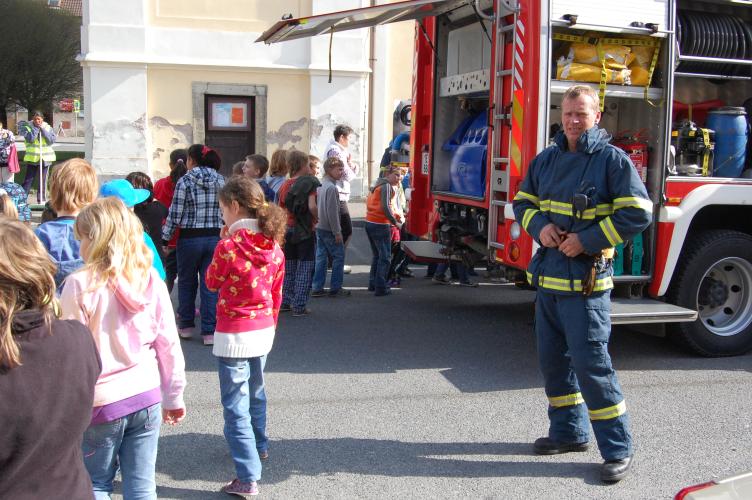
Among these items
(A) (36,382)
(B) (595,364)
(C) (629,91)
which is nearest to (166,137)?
(C) (629,91)

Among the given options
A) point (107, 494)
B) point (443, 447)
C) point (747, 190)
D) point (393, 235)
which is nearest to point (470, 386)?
point (443, 447)

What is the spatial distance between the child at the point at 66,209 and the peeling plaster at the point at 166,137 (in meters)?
12.4

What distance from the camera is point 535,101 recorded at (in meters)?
5.70

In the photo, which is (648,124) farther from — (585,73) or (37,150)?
(37,150)

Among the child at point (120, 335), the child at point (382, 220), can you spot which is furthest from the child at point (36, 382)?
the child at point (382, 220)

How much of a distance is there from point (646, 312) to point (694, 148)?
1436mm

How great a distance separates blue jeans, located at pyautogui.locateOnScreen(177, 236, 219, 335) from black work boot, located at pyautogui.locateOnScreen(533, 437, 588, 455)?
10.4 feet

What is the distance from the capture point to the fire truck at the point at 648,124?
5789mm

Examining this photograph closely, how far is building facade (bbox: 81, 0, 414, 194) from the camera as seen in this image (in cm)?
1588

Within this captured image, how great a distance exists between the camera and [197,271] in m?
6.82

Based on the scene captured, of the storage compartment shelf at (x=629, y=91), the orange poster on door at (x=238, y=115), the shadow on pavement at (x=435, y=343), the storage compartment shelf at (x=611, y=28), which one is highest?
the orange poster on door at (x=238, y=115)

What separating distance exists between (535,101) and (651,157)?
3.52 feet

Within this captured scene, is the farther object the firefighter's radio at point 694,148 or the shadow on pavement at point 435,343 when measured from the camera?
the firefighter's radio at point 694,148

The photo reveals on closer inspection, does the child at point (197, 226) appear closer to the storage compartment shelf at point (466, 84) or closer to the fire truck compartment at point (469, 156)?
the fire truck compartment at point (469, 156)
